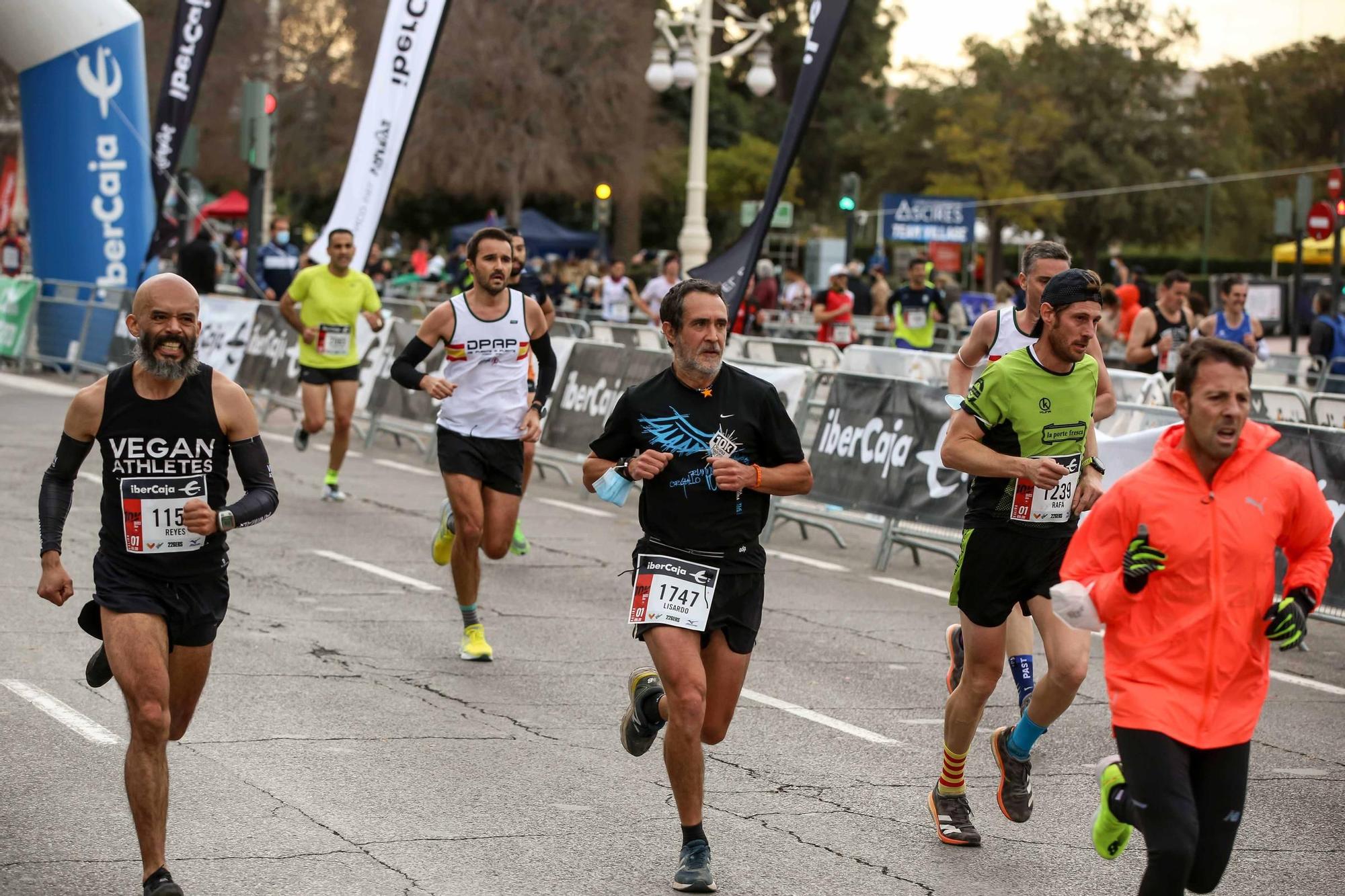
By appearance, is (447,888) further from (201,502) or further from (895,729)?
(895,729)

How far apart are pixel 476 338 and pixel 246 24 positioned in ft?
202

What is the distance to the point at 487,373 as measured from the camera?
9.50 m

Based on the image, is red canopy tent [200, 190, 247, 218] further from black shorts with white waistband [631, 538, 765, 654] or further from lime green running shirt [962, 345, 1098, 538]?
black shorts with white waistband [631, 538, 765, 654]

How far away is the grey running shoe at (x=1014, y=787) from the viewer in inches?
245

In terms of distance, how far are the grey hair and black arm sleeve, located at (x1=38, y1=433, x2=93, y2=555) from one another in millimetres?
3557

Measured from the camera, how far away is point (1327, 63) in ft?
235

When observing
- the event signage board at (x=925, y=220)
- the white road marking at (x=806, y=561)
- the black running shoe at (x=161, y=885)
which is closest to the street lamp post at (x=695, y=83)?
the white road marking at (x=806, y=561)

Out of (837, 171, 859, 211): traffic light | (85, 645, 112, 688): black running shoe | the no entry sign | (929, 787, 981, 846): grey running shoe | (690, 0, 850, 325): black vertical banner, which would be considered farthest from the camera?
(837, 171, 859, 211): traffic light

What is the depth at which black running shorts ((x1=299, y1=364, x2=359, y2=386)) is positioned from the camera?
Result: 14.2m

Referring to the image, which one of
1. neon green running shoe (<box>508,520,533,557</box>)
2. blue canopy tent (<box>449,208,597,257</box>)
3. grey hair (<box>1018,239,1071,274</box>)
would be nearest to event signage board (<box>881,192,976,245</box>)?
blue canopy tent (<box>449,208,597,257</box>)

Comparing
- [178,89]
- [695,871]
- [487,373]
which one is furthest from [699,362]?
[178,89]

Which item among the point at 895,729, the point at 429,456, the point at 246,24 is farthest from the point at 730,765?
the point at 246,24

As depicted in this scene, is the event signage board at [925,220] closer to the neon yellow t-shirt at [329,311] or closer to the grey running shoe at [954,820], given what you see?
the neon yellow t-shirt at [329,311]

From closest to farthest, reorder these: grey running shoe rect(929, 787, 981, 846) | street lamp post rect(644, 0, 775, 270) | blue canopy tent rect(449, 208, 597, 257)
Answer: grey running shoe rect(929, 787, 981, 846)
street lamp post rect(644, 0, 775, 270)
blue canopy tent rect(449, 208, 597, 257)
